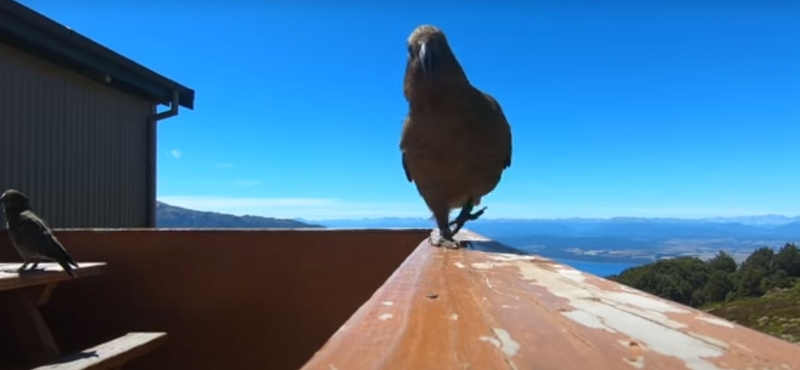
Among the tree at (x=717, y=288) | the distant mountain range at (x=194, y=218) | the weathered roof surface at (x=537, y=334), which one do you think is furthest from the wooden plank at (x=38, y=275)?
the tree at (x=717, y=288)

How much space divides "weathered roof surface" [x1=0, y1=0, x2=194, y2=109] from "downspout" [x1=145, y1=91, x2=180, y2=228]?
135mm

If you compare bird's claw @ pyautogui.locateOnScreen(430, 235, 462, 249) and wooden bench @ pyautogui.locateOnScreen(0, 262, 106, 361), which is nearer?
bird's claw @ pyautogui.locateOnScreen(430, 235, 462, 249)

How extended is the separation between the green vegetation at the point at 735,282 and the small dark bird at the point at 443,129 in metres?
10.5

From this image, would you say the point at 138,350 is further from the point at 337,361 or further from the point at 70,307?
the point at 337,361

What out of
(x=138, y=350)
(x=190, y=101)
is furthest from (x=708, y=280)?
(x=138, y=350)

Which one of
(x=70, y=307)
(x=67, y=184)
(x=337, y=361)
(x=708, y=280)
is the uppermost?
(x=67, y=184)

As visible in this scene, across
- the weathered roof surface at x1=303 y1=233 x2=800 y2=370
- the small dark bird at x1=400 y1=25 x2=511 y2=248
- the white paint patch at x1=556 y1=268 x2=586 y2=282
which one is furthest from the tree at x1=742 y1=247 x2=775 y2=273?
the weathered roof surface at x1=303 y1=233 x2=800 y2=370

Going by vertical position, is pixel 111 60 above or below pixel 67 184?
above

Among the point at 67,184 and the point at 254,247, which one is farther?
the point at 67,184

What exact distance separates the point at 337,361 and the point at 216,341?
355 centimetres

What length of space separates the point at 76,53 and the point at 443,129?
524 cm

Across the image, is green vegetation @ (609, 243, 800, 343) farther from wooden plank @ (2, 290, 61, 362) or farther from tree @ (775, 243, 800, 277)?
wooden plank @ (2, 290, 61, 362)

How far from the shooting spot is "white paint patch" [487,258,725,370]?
79cm

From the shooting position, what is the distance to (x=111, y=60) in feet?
24.8
